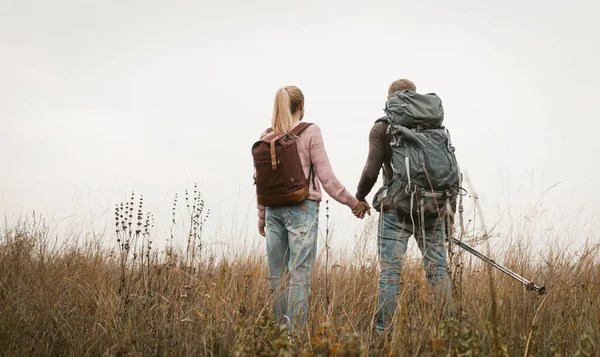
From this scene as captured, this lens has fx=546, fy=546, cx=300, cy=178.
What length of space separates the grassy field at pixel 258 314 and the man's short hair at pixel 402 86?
1.54 m

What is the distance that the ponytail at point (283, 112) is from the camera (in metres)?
4.80

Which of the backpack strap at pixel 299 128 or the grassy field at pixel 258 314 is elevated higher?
the backpack strap at pixel 299 128

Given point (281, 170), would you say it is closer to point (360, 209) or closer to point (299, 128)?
point (299, 128)

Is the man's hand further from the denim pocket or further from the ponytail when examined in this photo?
the ponytail

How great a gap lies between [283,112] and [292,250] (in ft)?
3.96

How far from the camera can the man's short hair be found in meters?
4.92

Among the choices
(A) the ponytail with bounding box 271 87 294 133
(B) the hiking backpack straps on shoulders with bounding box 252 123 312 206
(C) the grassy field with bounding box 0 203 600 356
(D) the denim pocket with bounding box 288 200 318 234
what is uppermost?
(A) the ponytail with bounding box 271 87 294 133

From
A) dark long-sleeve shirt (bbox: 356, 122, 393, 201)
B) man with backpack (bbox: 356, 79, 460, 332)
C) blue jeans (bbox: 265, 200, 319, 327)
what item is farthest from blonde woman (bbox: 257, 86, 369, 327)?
man with backpack (bbox: 356, 79, 460, 332)

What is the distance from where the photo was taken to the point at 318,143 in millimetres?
4750

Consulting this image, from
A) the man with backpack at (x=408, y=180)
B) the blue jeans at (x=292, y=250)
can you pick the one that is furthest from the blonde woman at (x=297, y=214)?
the man with backpack at (x=408, y=180)

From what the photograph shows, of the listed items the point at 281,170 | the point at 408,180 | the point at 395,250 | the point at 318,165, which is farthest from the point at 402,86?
the point at 395,250

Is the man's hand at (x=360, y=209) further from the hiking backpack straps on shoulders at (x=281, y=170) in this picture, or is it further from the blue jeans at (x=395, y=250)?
the hiking backpack straps on shoulders at (x=281, y=170)

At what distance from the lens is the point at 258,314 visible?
13.9ft

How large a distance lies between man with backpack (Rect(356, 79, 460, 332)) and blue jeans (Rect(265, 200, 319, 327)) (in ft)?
1.95
